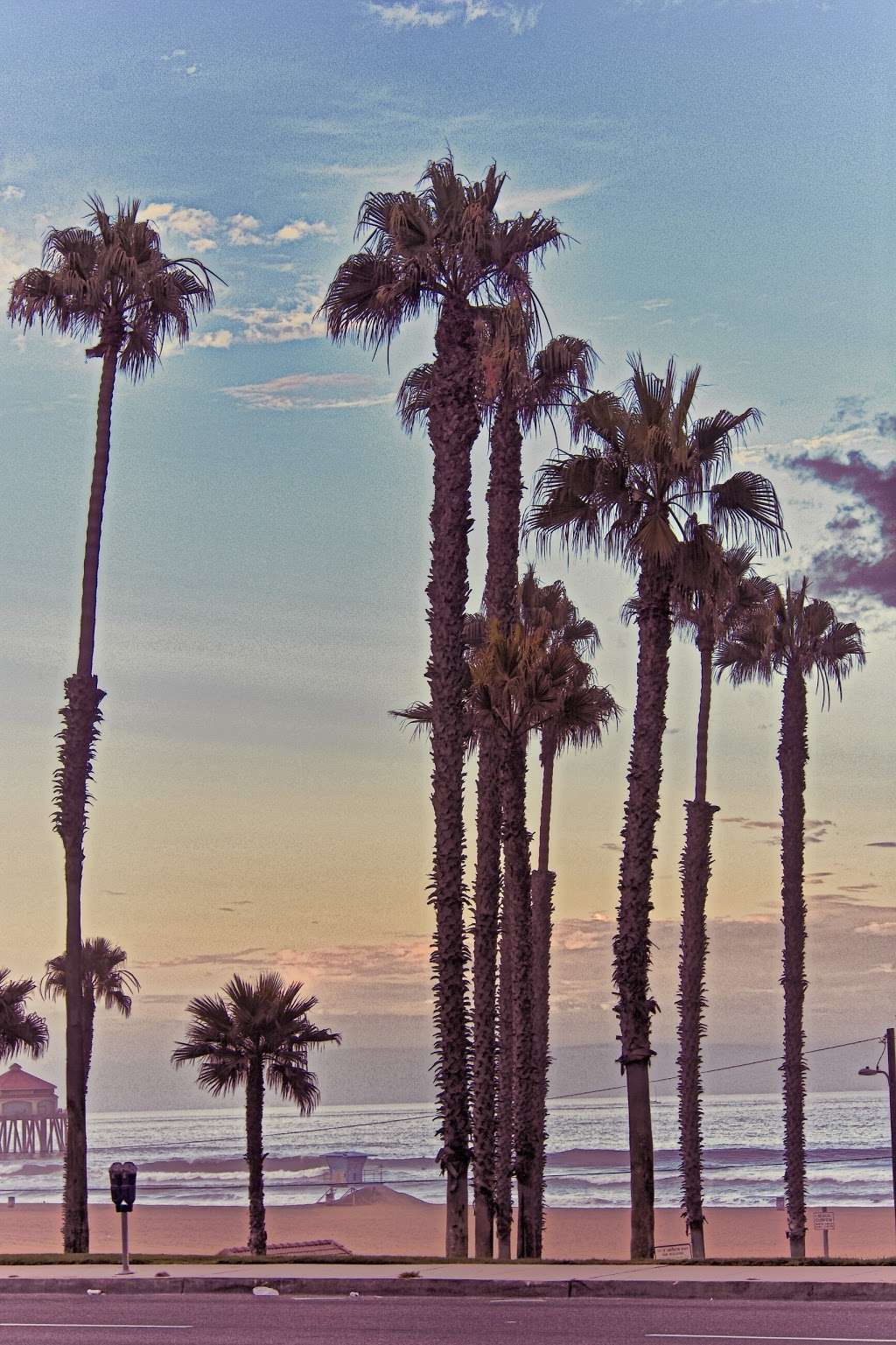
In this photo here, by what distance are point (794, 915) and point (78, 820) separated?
23617 millimetres

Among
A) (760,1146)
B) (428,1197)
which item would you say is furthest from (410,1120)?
(428,1197)

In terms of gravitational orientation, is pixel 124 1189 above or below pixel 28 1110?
above

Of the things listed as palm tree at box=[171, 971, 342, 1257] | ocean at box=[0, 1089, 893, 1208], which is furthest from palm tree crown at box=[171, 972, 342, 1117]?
ocean at box=[0, 1089, 893, 1208]

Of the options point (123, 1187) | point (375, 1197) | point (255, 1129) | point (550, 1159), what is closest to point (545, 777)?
point (255, 1129)

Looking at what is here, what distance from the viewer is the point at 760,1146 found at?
127 meters

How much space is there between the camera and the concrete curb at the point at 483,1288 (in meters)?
15.6

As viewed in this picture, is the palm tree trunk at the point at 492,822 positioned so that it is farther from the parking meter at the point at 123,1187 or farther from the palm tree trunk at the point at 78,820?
the parking meter at the point at 123,1187

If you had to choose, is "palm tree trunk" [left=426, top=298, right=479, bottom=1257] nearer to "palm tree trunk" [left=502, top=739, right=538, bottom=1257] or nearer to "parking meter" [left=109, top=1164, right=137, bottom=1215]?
"palm tree trunk" [left=502, top=739, right=538, bottom=1257]

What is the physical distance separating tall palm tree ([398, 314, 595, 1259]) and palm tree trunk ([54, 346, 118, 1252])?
6465 mm

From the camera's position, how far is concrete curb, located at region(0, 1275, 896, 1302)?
1559cm

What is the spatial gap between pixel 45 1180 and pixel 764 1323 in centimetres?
10316

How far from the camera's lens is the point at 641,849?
92.1 feet

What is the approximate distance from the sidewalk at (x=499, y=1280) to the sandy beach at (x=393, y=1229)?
44155mm

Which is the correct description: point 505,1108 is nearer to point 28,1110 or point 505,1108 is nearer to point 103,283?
point 103,283
